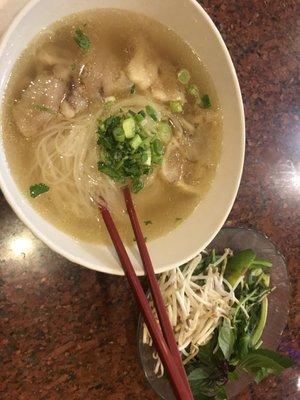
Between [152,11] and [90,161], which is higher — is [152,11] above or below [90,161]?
above

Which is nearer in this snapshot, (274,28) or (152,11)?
(152,11)

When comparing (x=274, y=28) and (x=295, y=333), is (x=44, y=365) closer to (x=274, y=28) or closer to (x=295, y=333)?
(x=295, y=333)

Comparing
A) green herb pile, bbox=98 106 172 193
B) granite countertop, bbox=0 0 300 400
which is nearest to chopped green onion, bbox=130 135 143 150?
green herb pile, bbox=98 106 172 193

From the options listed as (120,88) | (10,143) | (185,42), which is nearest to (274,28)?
(185,42)

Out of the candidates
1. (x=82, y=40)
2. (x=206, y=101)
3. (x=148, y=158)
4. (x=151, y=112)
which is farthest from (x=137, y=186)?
(x=82, y=40)

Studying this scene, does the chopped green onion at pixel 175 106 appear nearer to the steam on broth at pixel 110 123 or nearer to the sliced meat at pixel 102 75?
the steam on broth at pixel 110 123

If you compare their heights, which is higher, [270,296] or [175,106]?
[175,106]

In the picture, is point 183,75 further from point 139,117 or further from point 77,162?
point 77,162
